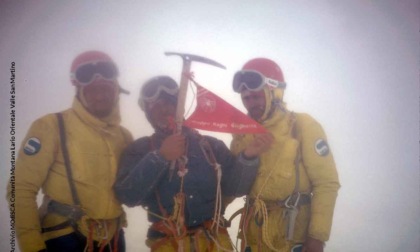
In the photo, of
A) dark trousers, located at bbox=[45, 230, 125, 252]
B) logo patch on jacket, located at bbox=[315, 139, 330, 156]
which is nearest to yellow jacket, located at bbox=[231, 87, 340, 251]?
logo patch on jacket, located at bbox=[315, 139, 330, 156]

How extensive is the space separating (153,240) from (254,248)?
0.95 metres

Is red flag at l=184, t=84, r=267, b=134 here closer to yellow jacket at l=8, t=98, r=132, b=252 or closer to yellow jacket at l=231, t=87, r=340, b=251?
Answer: yellow jacket at l=231, t=87, r=340, b=251

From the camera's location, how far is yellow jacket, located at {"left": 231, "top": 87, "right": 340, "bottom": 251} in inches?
104

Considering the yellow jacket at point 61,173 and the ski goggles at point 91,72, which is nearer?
the yellow jacket at point 61,173

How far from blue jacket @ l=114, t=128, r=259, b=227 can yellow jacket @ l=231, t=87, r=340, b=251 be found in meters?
0.24

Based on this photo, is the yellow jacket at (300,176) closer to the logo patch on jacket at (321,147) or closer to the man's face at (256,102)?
the logo patch on jacket at (321,147)

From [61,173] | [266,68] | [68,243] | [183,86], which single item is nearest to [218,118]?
[183,86]

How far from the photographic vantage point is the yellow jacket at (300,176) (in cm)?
265

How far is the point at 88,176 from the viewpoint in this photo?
2.61 meters

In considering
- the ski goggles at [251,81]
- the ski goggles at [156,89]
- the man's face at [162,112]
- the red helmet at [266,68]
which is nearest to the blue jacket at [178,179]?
the man's face at [162,112]

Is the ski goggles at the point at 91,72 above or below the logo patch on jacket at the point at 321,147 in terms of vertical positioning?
above

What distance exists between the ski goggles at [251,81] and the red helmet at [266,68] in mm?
63

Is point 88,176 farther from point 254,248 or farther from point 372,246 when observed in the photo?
point 372,246

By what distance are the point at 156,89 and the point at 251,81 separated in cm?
92
